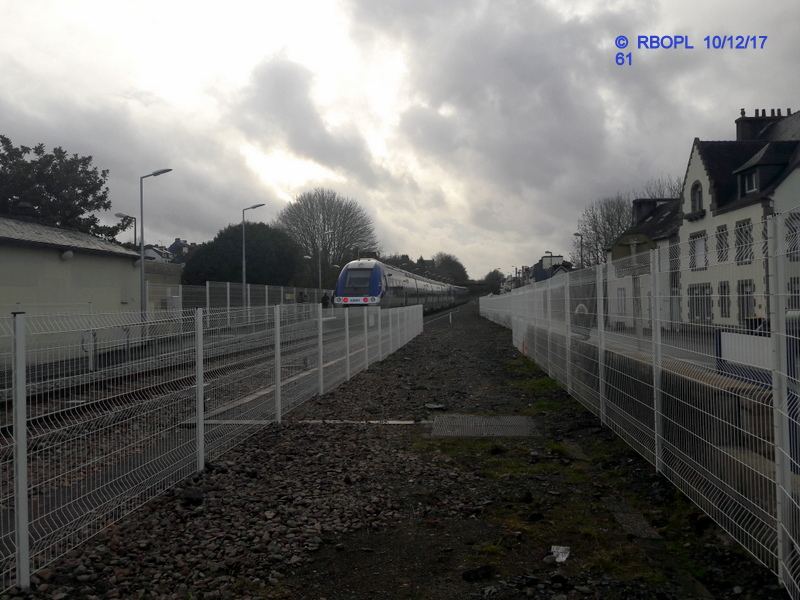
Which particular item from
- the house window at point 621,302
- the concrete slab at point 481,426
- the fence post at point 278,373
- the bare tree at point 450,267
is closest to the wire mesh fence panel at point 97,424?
the fence post at point 278,373

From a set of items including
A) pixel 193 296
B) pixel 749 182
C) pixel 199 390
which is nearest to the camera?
pixel 199 390

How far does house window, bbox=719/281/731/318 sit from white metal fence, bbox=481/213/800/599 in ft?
0.04

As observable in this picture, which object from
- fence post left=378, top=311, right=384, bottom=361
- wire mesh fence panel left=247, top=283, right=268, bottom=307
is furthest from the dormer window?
wire mesh fence panel left=247, top=283, right=268, bottom=307

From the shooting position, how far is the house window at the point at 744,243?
3.77m

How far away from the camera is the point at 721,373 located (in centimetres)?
426

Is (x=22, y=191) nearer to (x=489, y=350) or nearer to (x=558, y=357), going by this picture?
(x=489, y=350)

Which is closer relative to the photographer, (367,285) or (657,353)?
(657,353)

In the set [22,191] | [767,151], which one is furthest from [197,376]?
[22,191]

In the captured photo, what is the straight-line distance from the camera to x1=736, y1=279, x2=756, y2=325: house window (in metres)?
3.77

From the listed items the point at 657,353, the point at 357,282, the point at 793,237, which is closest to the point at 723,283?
the point at 793,237

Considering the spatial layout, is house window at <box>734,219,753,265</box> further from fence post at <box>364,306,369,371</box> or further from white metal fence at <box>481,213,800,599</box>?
fence post at <box>364,306,369,371</box>

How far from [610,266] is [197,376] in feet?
15.2

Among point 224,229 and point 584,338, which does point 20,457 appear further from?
point 224,229

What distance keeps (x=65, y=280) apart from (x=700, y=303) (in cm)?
2145
